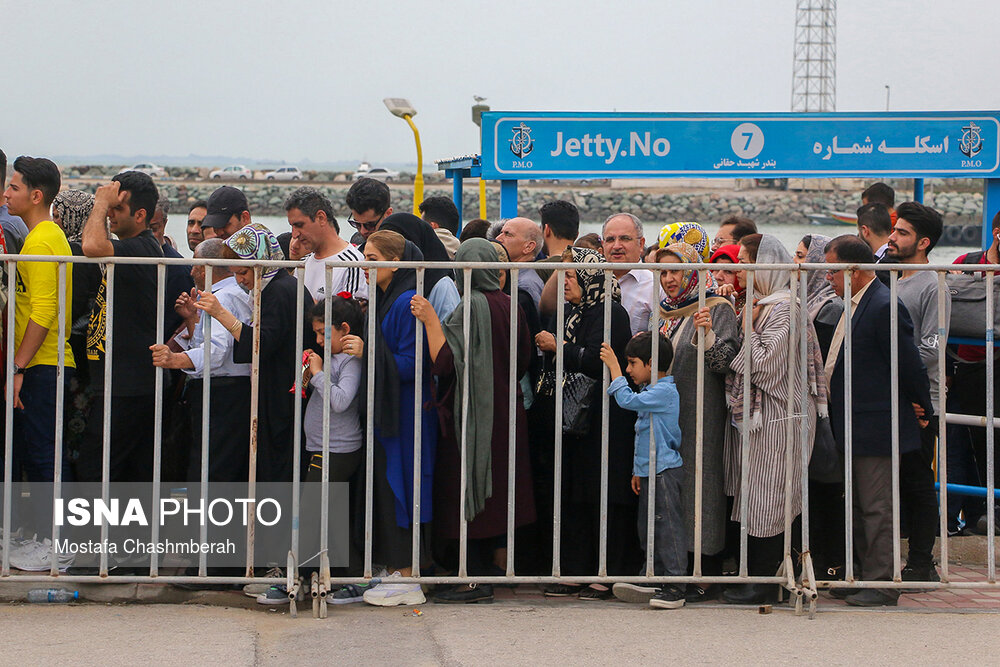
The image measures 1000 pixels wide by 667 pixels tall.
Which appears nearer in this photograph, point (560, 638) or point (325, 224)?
point (560, 638)

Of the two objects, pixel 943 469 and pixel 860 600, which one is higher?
pixel 943 469

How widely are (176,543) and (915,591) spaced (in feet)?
11.4

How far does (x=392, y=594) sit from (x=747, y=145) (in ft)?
18.1

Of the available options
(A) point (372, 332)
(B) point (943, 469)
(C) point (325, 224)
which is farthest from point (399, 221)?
(B) point (943, 469)

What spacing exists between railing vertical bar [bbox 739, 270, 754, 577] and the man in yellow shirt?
3034mm

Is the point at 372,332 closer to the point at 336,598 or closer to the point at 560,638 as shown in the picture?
the point at 336,598

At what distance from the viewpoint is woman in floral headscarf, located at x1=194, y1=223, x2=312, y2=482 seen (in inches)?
195

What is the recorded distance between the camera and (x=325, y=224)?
5.55 m

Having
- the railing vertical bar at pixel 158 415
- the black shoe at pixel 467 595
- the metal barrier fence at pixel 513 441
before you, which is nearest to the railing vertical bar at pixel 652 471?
the metal barrier fence at pixel 513 441

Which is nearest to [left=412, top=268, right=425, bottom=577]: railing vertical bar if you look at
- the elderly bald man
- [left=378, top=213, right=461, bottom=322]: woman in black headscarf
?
[left=378, top=213, right=461, bottom=322]: woman in black headscarf

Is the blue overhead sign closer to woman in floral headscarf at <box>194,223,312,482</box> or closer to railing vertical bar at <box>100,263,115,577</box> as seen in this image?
woman in floral headscarf at <box>194,223,312,482</box>

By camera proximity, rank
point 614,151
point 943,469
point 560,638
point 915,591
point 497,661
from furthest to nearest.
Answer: point 614,151 < point 915,591 < point 943,469 < point 560,638 < point 497,661

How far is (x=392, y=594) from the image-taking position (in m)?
4.96

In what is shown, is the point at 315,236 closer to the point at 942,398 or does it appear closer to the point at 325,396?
the point at 325,396
